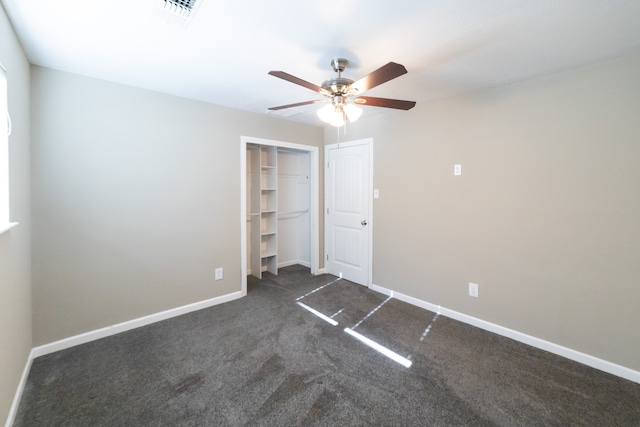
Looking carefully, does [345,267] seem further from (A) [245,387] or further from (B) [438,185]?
(A) [245,387]

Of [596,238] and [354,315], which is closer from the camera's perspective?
[596,238]

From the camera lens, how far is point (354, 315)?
2936 millimetres

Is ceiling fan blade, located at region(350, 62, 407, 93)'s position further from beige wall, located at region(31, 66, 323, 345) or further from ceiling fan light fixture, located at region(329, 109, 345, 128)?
beige wall, located at region(31, 66, 323, 345)

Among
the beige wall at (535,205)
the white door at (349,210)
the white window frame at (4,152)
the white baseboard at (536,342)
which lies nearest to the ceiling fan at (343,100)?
the beige wall at (535,205)

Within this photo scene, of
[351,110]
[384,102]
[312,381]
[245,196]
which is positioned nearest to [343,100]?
[351,110]

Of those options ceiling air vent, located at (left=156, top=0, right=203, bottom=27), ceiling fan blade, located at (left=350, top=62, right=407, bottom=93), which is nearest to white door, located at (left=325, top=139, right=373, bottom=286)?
ceiling fan blade, located at (left=350, top=62, right=407, bottom=93)

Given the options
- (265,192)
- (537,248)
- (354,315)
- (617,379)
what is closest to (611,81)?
(537,248)

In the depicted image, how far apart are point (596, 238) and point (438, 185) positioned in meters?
1.32

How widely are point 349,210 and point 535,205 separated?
2.16 metres

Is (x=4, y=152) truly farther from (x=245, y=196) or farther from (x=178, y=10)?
(x=245, y=196)

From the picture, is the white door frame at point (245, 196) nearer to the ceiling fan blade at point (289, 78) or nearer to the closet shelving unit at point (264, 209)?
the closet shelving unit at point (264, 209)

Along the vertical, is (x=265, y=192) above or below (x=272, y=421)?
above

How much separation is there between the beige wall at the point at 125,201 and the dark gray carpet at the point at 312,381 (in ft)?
1.21

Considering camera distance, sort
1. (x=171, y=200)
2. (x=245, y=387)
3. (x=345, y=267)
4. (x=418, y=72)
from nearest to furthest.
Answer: (x=245, y=387), (x=418, y=72), (x=171, y=200), (x=345, y=267)
